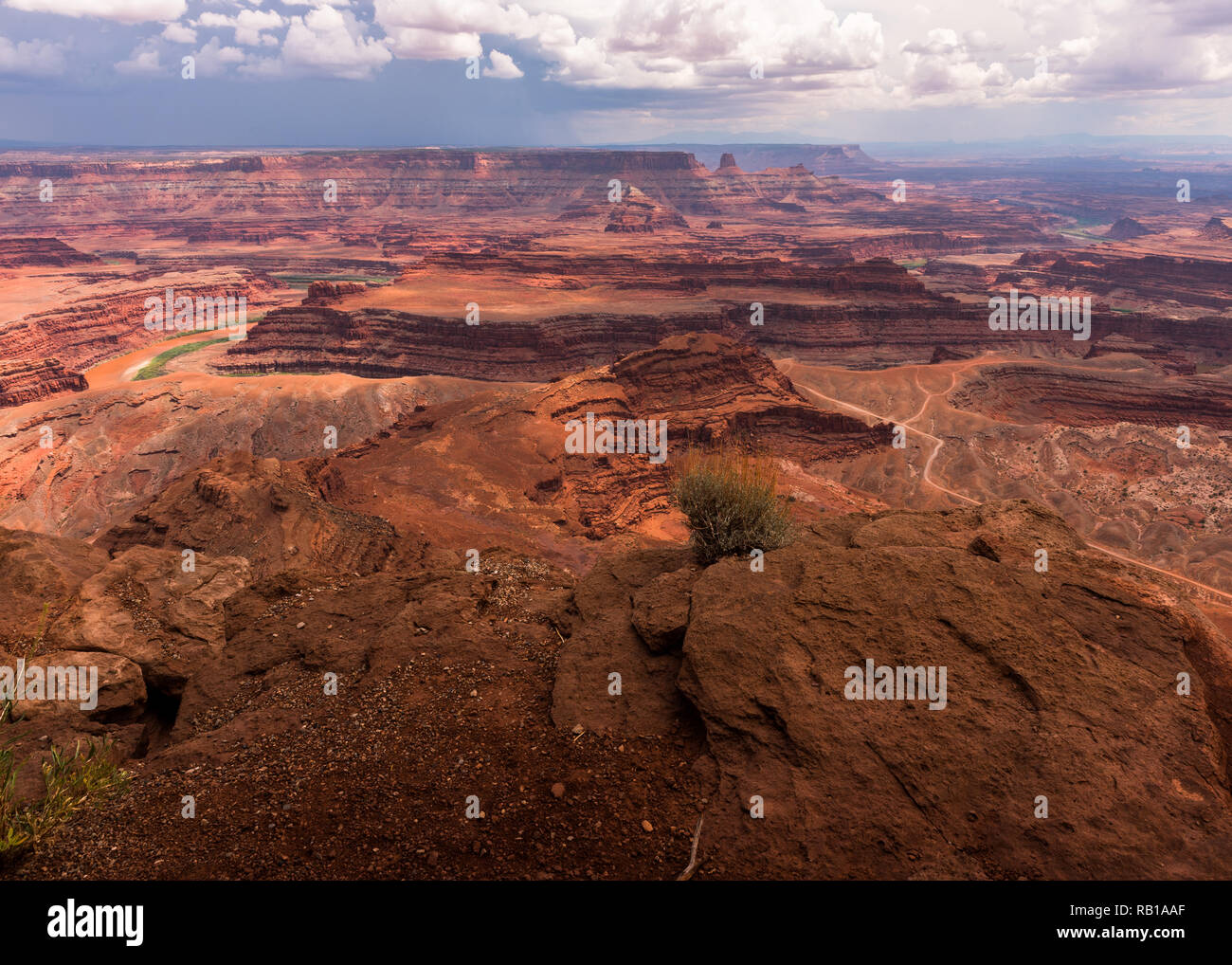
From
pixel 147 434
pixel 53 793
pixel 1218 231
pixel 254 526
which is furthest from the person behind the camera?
pixel 1218 231

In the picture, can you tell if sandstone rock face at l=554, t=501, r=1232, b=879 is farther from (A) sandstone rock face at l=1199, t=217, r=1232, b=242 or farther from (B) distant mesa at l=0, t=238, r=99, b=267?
(A) sandstone rock face at l=1199, t=217, r=1232, b=242

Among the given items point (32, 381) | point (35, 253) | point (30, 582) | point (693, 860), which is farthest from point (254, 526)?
point (35, 253)

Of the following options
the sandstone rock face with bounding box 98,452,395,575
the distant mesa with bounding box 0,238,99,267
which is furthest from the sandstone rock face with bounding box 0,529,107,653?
the distant mesa with bounding box 0,238,99,267

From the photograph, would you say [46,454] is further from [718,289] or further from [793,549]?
[718,289]

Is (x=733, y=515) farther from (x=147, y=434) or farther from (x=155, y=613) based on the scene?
(x=147, y=434)

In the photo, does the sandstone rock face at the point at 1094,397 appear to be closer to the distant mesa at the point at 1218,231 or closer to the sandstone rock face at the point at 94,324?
the sandstone rock face at the point at 94,324

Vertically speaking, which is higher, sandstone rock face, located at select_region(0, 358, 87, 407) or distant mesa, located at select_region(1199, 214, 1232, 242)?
distant mesa, located at select_region(1199, 214, 1232, 242)
